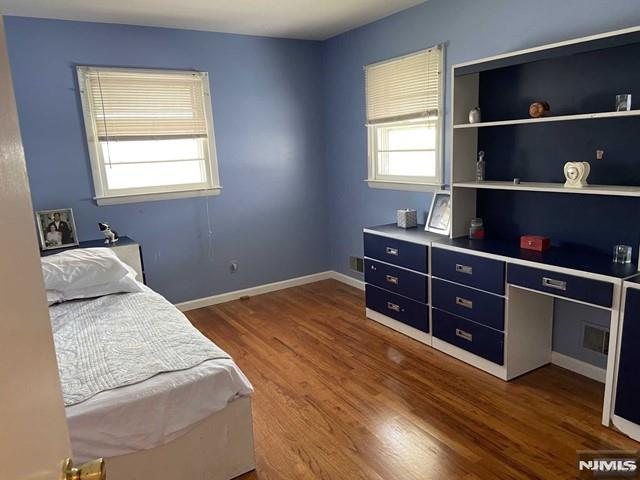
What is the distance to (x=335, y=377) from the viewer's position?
2.88 m

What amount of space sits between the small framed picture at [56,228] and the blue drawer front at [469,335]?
9.33 feet

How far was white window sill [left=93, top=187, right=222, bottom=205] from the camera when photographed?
3.74 m

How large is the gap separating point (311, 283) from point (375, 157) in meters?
1.56

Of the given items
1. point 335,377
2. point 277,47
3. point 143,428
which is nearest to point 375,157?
point 277,47

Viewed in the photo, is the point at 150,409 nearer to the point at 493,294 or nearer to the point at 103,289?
the point at 103,289

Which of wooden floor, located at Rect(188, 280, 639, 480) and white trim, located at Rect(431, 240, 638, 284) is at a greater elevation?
white trim, located at Rect(431, 240, 638, 284)

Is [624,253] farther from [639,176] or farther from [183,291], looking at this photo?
[183,291]

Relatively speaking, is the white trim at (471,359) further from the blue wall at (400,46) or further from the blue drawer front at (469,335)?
the blue wall at (400,46)

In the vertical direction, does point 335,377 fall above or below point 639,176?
below

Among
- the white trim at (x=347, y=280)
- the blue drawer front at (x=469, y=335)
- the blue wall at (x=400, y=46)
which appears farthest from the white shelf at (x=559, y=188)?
the white trim at (x=347, y=280)

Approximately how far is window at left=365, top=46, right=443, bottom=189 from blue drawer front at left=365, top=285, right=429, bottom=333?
3.10 ft

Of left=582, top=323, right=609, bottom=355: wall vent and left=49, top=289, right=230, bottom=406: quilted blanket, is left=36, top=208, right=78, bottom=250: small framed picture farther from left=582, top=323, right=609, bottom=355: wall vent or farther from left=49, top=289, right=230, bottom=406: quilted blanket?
left=582, top=323, right=609, bottom=355: wall vent

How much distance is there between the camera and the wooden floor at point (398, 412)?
206cm

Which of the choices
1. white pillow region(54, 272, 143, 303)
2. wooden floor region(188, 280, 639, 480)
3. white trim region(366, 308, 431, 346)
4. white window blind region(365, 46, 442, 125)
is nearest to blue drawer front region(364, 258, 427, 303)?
white trim region(366, 308, 431, 346)
